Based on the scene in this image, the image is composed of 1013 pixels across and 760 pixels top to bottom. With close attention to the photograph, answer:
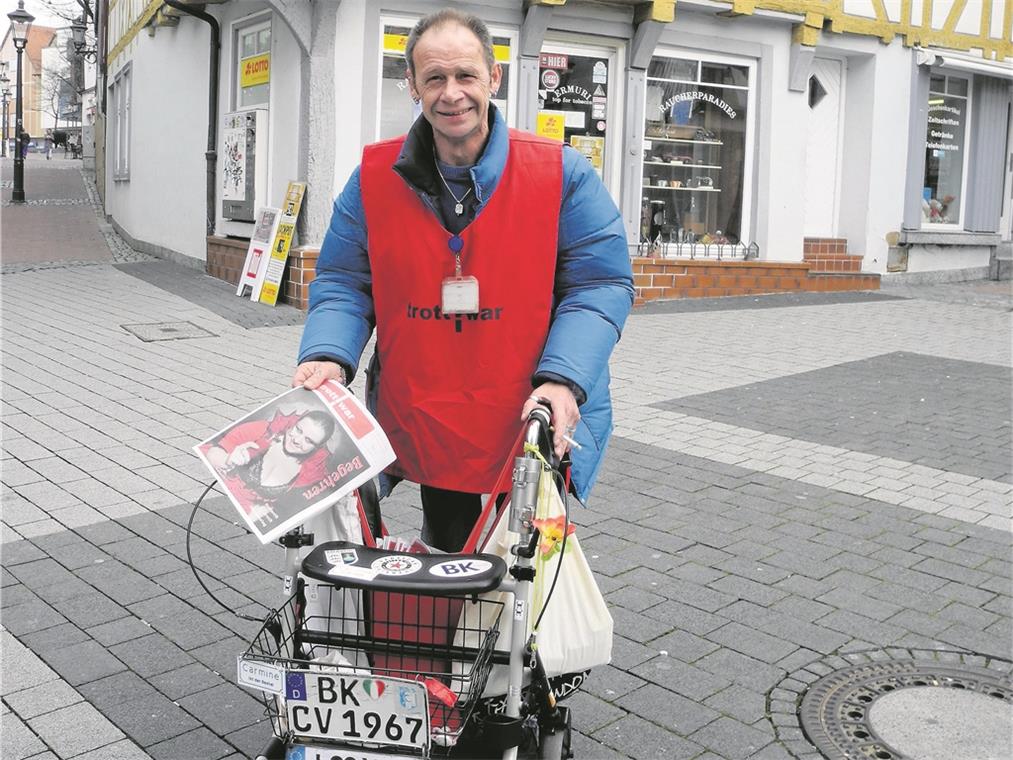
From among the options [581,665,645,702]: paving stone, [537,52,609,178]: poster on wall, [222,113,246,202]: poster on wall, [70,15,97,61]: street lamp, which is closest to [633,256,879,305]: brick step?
[537,52,609,178]: poster on wall

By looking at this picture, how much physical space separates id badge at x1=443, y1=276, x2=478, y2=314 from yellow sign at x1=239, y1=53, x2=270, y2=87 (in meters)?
10.1

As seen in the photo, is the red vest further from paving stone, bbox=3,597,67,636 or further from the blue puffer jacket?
paving stone, bbox=3,597,67,636

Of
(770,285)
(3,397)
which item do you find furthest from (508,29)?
(3,397)

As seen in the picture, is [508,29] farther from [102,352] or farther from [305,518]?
[305,518]

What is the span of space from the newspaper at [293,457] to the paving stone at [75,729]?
128 cm

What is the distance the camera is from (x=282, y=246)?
38.8ft

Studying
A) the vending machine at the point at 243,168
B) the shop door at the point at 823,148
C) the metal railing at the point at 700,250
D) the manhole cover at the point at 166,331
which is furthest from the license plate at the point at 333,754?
the shop door at the point at 823,148

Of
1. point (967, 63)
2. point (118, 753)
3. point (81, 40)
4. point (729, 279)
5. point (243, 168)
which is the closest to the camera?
point (118, 753)

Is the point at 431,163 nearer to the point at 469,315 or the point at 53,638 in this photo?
the point at 469,315

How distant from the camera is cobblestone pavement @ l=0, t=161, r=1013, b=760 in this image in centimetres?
358

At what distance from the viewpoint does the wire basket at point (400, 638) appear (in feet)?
8.11

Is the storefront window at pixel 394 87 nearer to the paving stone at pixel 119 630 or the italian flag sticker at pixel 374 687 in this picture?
the paving stone at pixel 119 630

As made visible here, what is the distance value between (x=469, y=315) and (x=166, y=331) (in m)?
7.98

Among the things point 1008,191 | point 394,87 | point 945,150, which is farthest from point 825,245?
point 394,87
